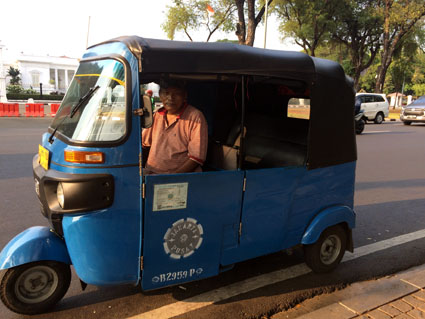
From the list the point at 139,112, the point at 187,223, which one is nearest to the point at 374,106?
the point at 187,223

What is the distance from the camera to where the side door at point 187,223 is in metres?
2.46

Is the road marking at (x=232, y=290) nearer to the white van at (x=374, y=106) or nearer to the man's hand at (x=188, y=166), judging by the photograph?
the man's hand at (x=188, y=166)

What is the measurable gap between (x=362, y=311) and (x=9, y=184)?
554 centimetres

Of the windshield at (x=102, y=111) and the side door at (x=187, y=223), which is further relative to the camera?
the side door at (x=187, y=223)

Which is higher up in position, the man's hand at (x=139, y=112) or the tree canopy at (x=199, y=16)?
the tree canopy at (x=199, y=16)

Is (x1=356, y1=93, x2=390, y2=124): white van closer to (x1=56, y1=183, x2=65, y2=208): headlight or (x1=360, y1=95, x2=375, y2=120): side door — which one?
(x1=360, y1=95, x2=375, y2=120): side door

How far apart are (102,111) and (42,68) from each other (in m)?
80.9

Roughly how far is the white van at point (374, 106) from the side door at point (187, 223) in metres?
19.7

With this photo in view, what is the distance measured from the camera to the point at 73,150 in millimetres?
2303

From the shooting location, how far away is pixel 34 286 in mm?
2654

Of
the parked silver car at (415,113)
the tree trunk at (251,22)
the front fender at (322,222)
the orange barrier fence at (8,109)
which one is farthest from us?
the parked silver car at (415,113)

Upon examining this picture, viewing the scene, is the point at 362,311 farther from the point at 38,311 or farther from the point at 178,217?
the point at 38,311

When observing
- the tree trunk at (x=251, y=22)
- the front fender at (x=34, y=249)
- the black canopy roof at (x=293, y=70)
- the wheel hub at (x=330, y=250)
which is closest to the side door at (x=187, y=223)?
the front fender at (x=34, y=249)

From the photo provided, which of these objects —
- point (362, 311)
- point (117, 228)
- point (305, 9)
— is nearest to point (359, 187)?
point (362, 311)
